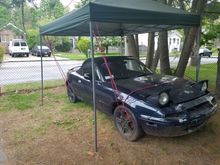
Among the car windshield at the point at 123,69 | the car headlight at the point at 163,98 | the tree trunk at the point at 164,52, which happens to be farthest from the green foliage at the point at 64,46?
the car headlight at the point at 163,98

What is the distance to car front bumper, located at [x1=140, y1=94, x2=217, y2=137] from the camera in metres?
3.16

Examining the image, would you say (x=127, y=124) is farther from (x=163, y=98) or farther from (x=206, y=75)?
(x=206, y=75)

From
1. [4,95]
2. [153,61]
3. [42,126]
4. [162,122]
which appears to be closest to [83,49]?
[153,61]

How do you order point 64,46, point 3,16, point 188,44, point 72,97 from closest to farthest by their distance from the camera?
1. point 72,97
2. point 188,44
3. point 64,46
4. point 3,16

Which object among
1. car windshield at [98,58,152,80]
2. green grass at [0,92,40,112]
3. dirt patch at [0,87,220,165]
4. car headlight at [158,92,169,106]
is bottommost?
dirt patch at [0,87,220,165]

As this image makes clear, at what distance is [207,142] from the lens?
3658 millimetres

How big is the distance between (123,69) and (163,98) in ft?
5.02

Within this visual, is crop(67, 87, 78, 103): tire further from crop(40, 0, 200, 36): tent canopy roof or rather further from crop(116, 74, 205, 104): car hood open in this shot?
crop(116, 74, 205, 104): car hood open

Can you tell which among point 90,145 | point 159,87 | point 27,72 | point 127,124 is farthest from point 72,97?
point 27,72

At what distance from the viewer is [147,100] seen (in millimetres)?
3404

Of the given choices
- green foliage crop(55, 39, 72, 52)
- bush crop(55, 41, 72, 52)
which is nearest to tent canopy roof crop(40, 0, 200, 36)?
green foliage crop(55, 39, 72, 52)

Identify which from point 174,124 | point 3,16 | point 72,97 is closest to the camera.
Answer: point 174,124

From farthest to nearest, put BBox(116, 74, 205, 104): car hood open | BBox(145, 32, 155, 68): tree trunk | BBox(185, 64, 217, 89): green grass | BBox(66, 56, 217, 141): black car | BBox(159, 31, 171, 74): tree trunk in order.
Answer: BBox(145, 32, 155, 68): tree trunk < BBox(185, 64, 217, 89): green grass < BBox(159, 31, 171, 74): tree trunk < BBox(116, 74, 205, 104): car hood open < BBox(66, 56, 217, 141): black car

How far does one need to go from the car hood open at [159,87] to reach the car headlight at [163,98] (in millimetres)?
94
